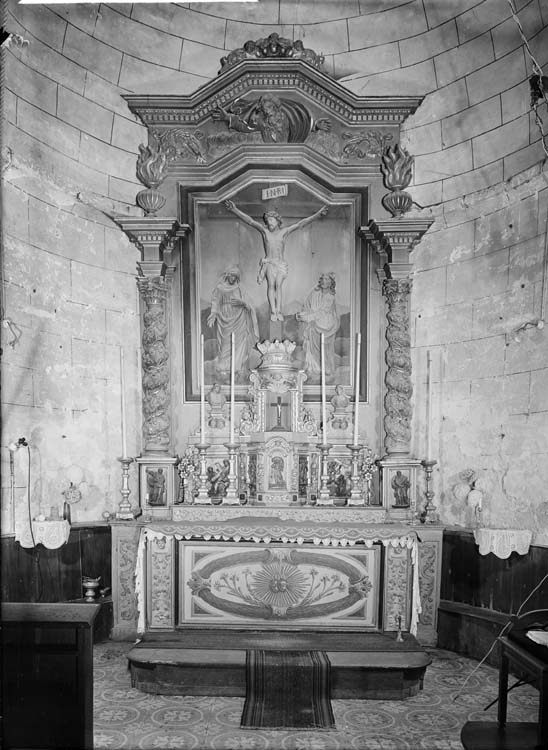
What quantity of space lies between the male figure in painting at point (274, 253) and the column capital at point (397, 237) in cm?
61

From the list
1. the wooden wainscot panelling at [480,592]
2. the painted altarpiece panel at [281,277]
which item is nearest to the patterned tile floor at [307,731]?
the wooden wainscot panelling at [480,592]

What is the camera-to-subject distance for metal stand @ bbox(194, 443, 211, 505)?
19.6 feet

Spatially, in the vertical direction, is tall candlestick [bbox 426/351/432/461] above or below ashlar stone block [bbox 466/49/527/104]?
below

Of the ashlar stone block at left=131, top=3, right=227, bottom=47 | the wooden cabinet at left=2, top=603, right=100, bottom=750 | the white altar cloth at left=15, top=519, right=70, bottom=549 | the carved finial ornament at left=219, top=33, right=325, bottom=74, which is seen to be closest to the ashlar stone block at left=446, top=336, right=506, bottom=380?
the carved finial ornament at left=219, top=33, right=325, bottom=74

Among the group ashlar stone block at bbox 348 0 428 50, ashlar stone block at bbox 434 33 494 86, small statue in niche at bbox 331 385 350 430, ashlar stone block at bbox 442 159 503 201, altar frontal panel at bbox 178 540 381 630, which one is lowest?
altar frontal panel at bbox 178 540 381 630

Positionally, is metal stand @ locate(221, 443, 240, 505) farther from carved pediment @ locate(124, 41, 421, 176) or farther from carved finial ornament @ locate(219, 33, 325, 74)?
carved finial ornament @ locate(219, 33, 325, 74)

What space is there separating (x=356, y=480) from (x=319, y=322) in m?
1.64

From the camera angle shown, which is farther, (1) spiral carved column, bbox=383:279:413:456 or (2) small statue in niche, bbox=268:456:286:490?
(1) spiral carved column, bbox=383:279:413:456

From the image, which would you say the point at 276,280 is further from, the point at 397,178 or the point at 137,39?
the point at 137,39

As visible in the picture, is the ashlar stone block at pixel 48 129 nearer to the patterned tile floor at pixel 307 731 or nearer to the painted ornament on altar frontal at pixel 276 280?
the painted ornament on altar frontal at pixel 276 280

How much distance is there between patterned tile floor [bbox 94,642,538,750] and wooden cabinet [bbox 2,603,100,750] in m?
0.66

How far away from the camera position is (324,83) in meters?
6.35

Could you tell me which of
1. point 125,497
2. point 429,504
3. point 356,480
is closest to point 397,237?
point 356,480

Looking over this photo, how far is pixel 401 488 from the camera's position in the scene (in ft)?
20.4
